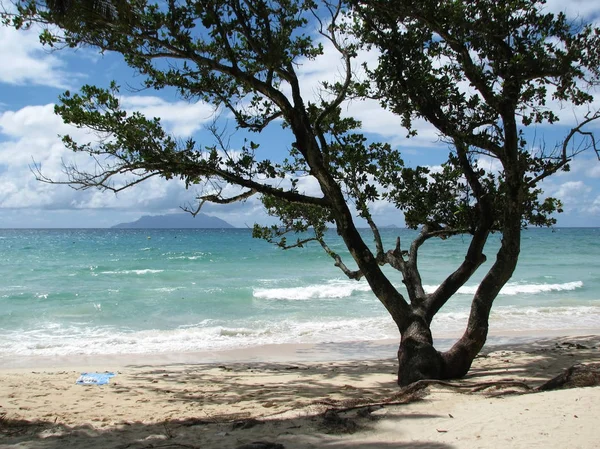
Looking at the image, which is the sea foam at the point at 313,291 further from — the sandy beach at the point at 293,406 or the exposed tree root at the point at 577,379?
the exposed tree root at the point at 577,379

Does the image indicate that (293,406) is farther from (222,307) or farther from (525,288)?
(525,288)

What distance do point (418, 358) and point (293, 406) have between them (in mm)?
1752

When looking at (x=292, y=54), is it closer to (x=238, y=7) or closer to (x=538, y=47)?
(x=238, y=7)

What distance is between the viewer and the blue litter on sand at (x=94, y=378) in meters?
8.18

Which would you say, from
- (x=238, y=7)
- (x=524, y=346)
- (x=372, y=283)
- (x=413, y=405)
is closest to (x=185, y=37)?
(x=238, y=7)

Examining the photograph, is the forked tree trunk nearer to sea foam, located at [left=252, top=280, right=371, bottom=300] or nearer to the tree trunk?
the tree trunk

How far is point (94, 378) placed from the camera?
27.8ft

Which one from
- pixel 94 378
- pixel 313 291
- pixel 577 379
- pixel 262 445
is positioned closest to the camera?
pixel 262 445

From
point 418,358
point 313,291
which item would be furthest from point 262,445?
point 313,291

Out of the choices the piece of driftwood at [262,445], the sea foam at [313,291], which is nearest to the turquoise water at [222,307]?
the sea foam at [313,291]

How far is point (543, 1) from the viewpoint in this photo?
257 inches

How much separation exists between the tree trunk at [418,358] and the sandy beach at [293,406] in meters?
0.39

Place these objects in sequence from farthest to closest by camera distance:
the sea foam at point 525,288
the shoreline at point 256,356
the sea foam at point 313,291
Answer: the sea foam at point 525,288, the sea foam at point 313,291, the shoreline at point 256,356

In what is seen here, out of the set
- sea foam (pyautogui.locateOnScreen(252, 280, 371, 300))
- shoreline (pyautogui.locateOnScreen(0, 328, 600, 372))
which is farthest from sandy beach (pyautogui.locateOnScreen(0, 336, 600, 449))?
sea foam (pyautogui.locateOnScreen(252, 280, 371, 300))
